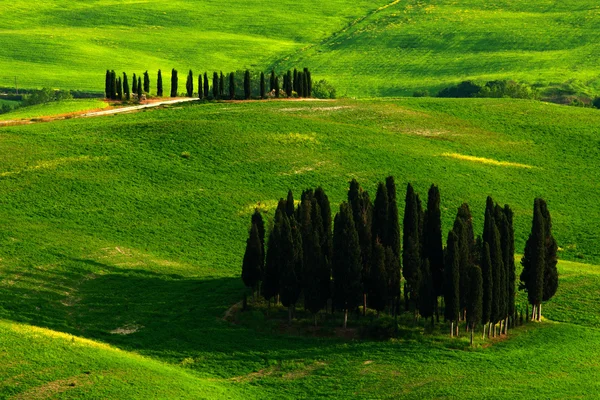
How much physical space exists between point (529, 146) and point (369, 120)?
16.9 metres

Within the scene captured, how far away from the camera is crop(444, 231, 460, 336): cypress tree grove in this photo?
65250mm

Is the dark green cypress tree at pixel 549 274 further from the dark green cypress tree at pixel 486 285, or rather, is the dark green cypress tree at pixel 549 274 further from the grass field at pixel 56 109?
the grass field at pixel 56 109

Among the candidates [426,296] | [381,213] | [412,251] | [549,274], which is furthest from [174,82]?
[426,296]

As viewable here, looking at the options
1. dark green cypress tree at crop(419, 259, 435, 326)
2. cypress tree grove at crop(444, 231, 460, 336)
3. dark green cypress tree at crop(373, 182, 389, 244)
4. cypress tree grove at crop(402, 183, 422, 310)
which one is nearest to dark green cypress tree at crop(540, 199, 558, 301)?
cypress tree grove at crop(402, 183, 422, 310)

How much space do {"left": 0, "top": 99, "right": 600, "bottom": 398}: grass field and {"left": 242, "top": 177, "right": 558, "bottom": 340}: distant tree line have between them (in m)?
2.38

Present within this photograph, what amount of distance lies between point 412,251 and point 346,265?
5406 mm

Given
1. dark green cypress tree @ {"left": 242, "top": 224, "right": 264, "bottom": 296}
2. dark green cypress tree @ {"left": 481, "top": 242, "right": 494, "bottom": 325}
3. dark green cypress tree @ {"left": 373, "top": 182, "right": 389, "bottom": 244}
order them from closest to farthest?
1. dark green cypress tree @ {"left": 481, "top": 242, "right": 494, "bottom": 325}
2. dark green cypress tree @ {"left": 242, "top": 224, "right": 264, "bottom": 296}
3. dark green cypress tree @ {"left": 373, "top": 182, "right": 389, "bottom": 244}

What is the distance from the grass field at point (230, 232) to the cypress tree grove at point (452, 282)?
1.63 metres

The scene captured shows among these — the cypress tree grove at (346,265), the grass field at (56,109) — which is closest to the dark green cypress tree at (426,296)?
the cypress tree grove at (346,265)

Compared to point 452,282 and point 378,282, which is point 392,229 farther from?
point 452,282

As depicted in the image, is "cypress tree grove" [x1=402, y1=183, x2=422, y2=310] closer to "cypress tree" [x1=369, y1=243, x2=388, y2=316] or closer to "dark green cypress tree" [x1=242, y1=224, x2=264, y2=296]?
"cypress tree" [x1=369, y1=243, x2=388, y2=316]

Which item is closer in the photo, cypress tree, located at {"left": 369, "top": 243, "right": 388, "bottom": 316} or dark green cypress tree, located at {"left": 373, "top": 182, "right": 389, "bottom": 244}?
cypress tree, located at {"left": 369, "top": 243, "right": 388, "bottom": 316}

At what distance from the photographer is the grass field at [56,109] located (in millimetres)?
125375

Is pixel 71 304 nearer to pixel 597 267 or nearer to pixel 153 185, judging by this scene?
pixel 153 185
